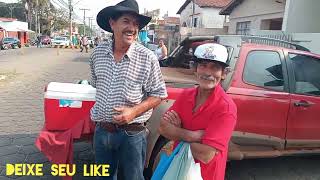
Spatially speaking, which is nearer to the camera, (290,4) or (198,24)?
(290,4)

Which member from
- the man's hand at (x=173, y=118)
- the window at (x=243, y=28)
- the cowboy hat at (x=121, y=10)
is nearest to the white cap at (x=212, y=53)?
the man's hand at (x=173, y=118)

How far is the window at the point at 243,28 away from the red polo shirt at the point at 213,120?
58.7 ft

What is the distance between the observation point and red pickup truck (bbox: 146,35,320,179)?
13.1 ft

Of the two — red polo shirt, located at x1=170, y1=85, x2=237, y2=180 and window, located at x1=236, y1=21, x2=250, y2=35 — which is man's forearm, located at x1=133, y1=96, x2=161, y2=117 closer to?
red polo shirt, located at x1=170, y1=85, x2=237, y2=180

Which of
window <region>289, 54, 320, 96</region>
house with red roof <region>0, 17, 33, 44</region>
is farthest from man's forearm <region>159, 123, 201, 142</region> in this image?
house with red roof <region>0, 17, 33, 44</region>

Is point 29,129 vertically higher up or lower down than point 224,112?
lower down

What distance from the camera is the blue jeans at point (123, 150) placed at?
263cm

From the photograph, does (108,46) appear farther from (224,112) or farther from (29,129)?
(29,129)

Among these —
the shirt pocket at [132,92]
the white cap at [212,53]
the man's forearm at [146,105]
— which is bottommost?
the man's forearm at [146,105]

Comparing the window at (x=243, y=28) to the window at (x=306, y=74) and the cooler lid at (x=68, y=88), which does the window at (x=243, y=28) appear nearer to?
the window at (x=306, y=74)

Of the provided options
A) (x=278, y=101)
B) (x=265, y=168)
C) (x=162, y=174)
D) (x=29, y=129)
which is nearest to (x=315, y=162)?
(x=265, y=168)

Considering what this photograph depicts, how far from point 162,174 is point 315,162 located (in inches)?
155

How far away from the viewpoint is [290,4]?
1264 cm

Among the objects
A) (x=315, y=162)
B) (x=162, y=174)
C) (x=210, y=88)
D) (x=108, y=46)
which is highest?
(x=108, y=46)
